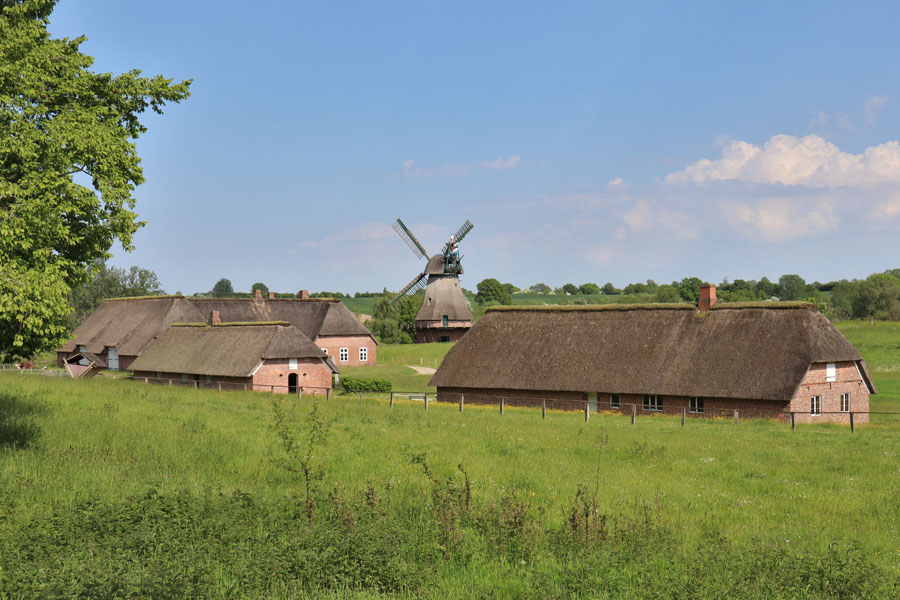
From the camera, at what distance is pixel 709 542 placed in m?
8.55

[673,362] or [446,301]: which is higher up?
[446,301]

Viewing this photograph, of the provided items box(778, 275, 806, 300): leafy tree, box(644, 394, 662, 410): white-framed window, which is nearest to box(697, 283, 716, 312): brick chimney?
box(644, 394, 662, 410): white-framed window

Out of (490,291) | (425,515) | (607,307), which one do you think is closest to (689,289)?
(490,291)

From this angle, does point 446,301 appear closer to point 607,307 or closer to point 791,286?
point 607,307

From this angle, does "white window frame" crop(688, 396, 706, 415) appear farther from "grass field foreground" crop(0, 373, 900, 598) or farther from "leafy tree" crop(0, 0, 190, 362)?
"leafy tree" crop(0, 0, 190, 362)

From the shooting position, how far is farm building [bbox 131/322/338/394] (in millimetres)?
39500

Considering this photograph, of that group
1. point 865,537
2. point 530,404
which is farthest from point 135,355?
point 865,537

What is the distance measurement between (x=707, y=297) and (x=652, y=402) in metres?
6.57

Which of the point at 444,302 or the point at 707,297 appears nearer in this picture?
the point at 707,297

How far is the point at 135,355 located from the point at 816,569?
50.5 m

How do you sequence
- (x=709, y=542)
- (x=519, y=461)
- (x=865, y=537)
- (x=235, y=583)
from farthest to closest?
1. (x=519, y=461)
2. (x=865, y=537)
3. (x=709, y=542)
4. (x=235, y=583)

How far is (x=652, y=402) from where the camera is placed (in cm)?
3186

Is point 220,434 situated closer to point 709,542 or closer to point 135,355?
point 709,542

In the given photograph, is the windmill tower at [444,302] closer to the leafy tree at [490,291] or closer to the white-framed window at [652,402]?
the white-framed window at [652,402]
